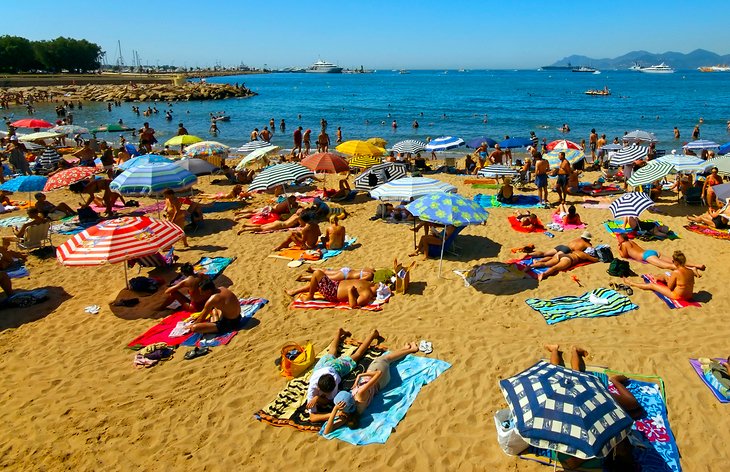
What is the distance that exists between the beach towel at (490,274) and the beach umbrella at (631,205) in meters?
3.00

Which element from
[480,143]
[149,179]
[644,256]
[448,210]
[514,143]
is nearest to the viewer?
[448,210]

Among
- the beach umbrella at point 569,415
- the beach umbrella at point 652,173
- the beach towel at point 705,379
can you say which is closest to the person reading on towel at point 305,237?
the beach umbrella at point 569,415

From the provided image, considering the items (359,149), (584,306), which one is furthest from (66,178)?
(584,306)

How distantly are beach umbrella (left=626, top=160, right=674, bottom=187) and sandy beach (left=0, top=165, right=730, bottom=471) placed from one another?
8.92 feet

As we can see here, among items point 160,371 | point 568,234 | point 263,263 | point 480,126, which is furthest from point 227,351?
point 480,126

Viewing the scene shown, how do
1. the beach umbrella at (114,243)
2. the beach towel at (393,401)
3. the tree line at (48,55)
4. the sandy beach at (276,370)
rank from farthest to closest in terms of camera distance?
the tree line at (48,55), the beach umbrella at (114,243), the beach towel at (393,401), the sandy beach at (276,370)

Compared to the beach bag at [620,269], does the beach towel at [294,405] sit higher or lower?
lower

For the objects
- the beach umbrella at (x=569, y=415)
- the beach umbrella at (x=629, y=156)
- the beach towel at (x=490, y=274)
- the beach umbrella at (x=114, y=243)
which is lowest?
the beach towel at (x=490, y=274)

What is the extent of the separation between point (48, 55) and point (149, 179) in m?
95.9

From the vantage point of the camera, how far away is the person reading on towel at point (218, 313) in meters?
6.76

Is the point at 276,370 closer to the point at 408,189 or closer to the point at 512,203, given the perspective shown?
the point at 408,189

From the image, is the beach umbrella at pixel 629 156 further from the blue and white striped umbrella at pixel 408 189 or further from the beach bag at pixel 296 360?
the beach bag at pixel 296 360

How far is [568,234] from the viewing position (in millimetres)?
10539

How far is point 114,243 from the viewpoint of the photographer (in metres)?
7.11
